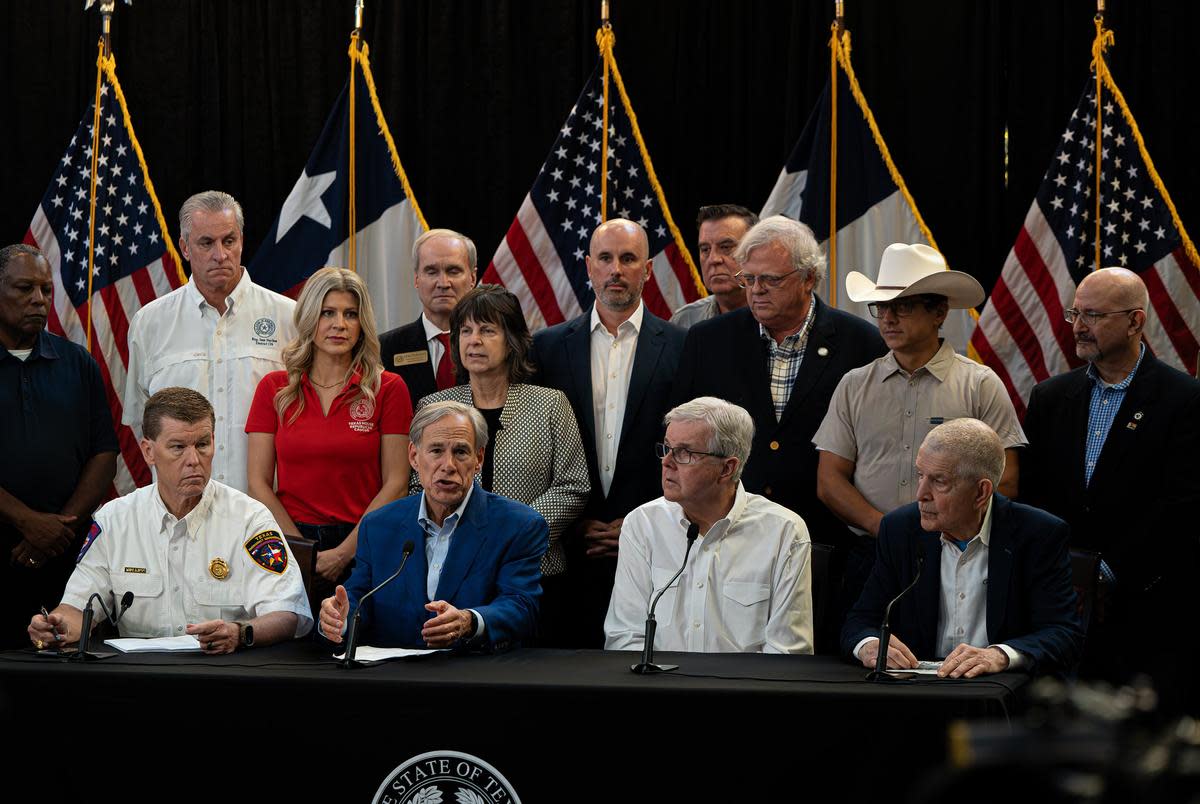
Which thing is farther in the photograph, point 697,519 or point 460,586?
point 697,519

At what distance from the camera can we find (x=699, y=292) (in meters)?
6.17

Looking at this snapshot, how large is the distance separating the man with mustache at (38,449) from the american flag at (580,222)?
176cm

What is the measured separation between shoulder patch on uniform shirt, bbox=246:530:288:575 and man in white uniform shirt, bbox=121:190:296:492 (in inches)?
47.3

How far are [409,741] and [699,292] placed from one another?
338 cm

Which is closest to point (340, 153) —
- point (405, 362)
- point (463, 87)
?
point (463, 87)

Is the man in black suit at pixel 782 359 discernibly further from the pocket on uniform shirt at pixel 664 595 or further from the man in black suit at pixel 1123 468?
the pocket on uniform shirt at pixel 664 595

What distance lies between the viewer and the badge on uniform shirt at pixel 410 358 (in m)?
5.08

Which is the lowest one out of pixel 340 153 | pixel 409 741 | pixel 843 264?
pixel 409 741

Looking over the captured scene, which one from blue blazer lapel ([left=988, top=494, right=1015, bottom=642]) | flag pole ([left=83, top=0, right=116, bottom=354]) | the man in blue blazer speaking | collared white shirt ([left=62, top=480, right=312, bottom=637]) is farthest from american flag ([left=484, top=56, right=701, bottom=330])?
blue blazer lapel ([left=988, top=494, right=1015, bottom=642])

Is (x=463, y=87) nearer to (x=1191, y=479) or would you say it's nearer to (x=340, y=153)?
(x=340, y=153)

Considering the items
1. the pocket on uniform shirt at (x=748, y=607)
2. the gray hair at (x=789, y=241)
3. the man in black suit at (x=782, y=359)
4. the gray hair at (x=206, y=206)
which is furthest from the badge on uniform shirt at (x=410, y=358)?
the pocket on uniform shirt at (x=748, y=607)

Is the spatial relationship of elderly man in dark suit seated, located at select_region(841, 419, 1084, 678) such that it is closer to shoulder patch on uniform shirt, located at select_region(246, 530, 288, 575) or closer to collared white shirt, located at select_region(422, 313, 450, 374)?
shoulder patch on uniform shirt, located at select_region(246, 530, 288, 575)

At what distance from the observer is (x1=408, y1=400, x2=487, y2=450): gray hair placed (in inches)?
149

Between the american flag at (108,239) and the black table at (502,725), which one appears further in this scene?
the american flag at (108,239)
